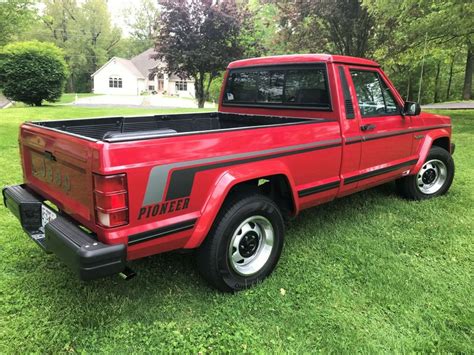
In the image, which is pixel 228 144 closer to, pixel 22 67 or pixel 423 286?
pixel 423 286

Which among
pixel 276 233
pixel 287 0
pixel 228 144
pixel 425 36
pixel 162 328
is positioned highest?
pixel 287 0

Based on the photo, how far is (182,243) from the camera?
274 centimetres

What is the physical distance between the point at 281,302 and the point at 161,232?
112cm

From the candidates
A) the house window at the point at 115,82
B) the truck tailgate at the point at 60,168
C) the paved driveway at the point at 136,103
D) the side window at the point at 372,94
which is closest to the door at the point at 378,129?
the side window at the point at 372,94

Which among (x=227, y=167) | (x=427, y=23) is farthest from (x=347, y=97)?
(x=427, y=23)

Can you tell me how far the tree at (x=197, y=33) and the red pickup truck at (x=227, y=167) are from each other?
2295 cm

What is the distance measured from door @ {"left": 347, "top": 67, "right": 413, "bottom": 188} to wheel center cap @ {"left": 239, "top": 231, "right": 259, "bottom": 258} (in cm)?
135

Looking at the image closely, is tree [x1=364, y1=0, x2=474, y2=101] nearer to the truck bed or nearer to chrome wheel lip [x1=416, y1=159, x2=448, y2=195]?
chrome wheel lip [x1=416, y1=159, x2=448, y2=195]

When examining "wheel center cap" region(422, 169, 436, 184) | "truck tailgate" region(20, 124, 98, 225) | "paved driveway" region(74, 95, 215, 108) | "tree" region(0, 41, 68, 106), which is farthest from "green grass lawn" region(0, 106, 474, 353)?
"paved driveway" region(74, 95, 215, 108)

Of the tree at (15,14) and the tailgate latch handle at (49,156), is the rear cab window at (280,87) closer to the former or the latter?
the tailgate latch handle at (49,156)

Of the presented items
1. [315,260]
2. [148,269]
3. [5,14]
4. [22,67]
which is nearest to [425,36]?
[315,260]

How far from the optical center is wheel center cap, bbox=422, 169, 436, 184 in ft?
17.5

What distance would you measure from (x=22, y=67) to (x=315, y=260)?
2534 centimetres

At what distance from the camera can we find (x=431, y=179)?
5430mm
